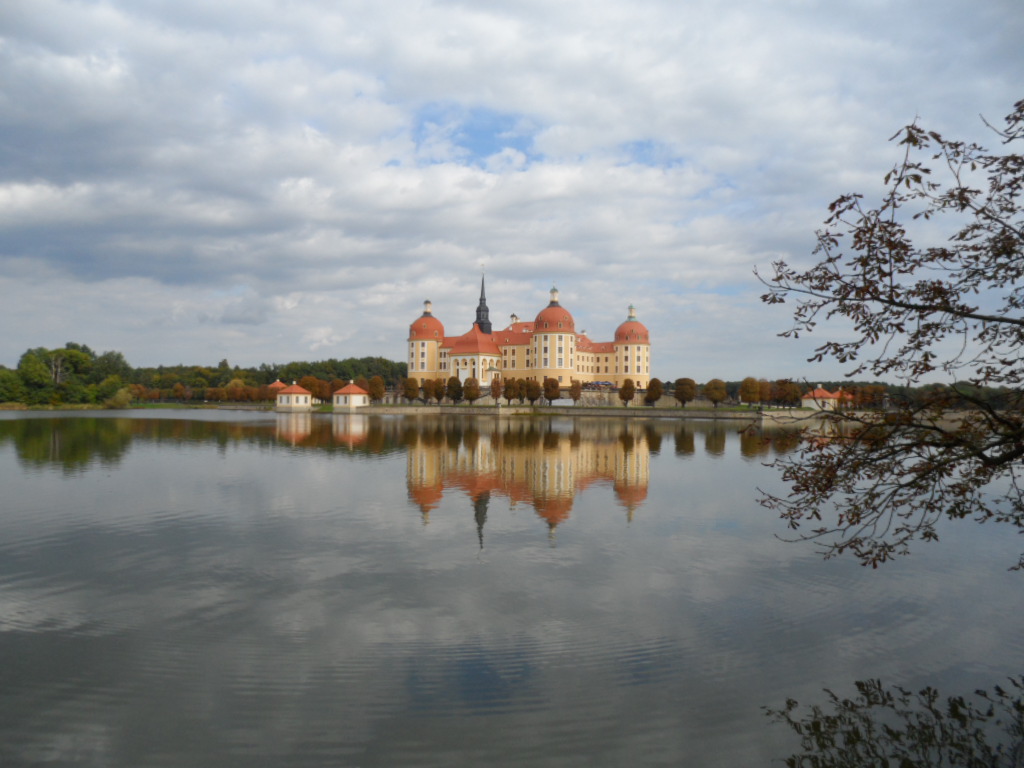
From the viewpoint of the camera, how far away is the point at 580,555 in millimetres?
9898

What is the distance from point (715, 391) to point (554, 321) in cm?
2588

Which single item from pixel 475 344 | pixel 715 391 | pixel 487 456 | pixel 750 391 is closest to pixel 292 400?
pixel 475 344

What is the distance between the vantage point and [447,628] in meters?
6.90

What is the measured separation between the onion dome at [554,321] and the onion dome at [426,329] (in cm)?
1564

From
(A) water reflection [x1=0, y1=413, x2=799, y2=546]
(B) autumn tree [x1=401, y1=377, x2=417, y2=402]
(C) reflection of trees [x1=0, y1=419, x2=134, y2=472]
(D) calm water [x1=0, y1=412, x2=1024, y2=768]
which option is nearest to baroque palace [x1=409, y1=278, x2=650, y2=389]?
(B) autumn tree [x1=401, y1=377, x2=417, y2=402]

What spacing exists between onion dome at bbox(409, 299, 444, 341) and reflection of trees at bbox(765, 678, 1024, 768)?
94857mm

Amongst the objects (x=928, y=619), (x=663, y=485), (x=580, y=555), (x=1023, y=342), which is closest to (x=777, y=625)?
(x=928, y=619)

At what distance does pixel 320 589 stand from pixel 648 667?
4.15 meters

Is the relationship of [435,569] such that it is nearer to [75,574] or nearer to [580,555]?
[580,555]

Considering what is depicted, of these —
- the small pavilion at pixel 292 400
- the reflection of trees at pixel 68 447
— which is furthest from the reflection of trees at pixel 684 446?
the small pavilion at pixel 292 400

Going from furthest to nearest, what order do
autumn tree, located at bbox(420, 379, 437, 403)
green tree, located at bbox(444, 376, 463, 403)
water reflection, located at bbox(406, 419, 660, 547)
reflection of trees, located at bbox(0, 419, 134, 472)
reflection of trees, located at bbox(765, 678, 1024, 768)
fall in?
autumn tree, located at bbox(420, 379, 437, 403), green tree, located at bbox(444, 376, 463, 403), reflection of trees, located at bbox(0, 419, 134, 472), water reflection, located at bbox(406, 419, 660, 547), reflection of trees, located at bbox(765, 678, 1024, 768)

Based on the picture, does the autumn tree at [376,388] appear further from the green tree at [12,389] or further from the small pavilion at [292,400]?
the green tree at [12,389]

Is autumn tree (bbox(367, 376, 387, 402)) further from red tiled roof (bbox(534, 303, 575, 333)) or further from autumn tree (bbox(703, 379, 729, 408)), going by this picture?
autumn tree (bbox(703, 379, 729, 408))

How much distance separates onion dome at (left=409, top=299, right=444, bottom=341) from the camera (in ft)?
324
